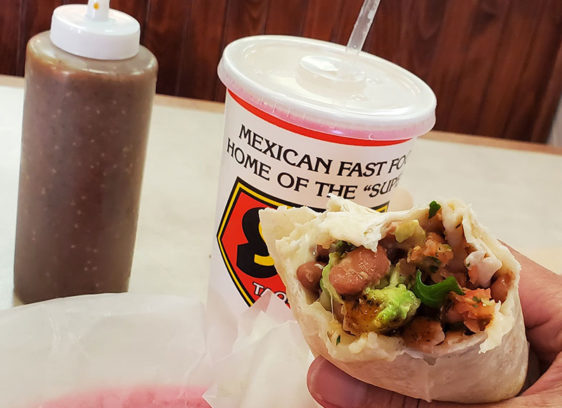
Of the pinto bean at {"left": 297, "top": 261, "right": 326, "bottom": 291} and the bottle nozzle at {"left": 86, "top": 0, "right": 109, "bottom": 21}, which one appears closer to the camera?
the pinto bean at {"left": 297, "top": 261, "right": 326, "bottom": 291}

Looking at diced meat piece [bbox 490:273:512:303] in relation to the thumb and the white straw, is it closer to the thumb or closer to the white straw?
the thumb

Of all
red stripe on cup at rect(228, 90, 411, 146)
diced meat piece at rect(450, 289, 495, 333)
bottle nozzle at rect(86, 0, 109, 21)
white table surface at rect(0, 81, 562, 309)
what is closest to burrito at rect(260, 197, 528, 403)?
diced meat piece at rect(450, 289, 495, 333)

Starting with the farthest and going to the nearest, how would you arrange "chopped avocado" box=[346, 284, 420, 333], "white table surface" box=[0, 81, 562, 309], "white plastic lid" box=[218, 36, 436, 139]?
"white table surface" box=[0, 81, 562, 309] → "white plastic lid" box=[218, 36, 436, 139] → "chopped avocado" box=[346, 284, 420, 333]

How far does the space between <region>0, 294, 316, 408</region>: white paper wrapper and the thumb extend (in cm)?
15

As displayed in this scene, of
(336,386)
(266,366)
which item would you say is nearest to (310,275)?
(336,386)

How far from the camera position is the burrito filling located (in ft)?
2.01

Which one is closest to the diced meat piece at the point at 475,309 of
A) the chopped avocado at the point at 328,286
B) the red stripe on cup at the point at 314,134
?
the chopped avocado at the point at 328,286

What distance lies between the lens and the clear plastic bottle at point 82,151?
2.70 feet

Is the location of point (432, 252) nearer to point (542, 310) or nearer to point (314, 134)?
point (314, 134)

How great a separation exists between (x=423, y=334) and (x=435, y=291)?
40 millimetres

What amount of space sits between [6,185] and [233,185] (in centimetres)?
59

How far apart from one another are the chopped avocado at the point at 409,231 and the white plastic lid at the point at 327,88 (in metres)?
0.15

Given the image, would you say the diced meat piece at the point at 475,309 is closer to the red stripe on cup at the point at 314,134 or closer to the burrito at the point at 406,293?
the burrito at the point at 406,293

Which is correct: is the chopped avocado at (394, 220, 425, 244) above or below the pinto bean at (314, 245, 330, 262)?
above
